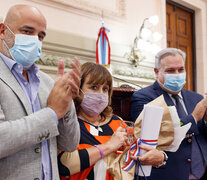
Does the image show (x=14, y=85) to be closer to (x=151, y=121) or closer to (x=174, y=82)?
(x=151, y=121)

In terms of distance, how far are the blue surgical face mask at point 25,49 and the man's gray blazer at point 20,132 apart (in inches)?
3.3

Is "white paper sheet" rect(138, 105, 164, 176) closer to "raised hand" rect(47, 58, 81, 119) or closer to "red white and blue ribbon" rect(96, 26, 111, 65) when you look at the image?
"raised hand" rect(47, 58, 81, 119)

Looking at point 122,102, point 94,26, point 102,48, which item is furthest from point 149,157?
point 94,26

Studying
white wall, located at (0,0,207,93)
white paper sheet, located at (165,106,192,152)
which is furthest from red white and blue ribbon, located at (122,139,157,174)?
white wall, located at (0,0,207,93)

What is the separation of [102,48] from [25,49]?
2454 mm

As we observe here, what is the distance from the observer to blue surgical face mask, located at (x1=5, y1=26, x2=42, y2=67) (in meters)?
1.17

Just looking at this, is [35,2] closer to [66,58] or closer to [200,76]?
[66,58]

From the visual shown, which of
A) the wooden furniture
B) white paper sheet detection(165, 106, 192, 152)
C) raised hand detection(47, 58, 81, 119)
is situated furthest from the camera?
the wooden furniture

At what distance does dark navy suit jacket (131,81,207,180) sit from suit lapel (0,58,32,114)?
105 centimetres

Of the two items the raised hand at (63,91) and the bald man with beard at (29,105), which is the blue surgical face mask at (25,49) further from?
the raised hand at (63,91)

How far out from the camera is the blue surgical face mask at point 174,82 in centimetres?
203

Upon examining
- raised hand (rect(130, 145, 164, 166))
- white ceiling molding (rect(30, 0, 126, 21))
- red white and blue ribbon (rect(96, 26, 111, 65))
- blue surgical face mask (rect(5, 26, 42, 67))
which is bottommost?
raised hand (rect(130, 145, 164, 166))

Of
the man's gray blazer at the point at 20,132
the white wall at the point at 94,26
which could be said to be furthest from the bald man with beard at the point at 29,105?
the white wall at the point at 94,26

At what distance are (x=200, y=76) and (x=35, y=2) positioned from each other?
3926mm
